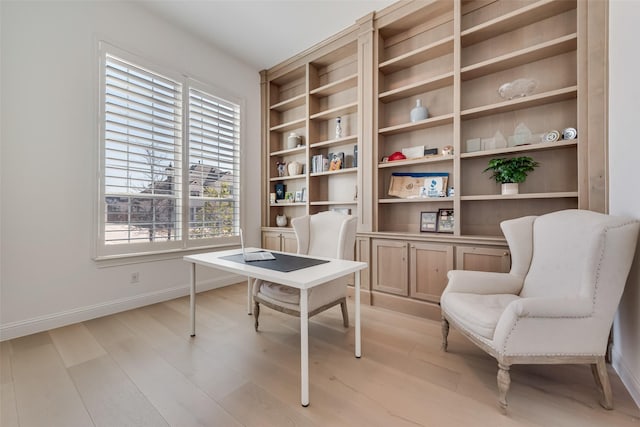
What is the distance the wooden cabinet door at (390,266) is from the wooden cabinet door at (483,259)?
497 millimetres

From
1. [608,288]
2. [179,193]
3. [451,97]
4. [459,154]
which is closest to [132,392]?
[179,193]

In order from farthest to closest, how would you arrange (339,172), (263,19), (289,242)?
1. (289,242)
2. (339,172)
3. (263,19)

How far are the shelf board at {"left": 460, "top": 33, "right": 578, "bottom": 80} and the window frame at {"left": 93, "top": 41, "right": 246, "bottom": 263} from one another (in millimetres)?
2861

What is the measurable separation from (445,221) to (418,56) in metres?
1.71

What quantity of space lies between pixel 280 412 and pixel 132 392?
2.79ft

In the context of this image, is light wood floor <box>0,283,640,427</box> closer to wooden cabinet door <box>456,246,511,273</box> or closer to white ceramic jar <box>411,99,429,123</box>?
wooden cabinet door <box>456,246,511,273</box>

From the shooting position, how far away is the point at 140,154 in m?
2.82

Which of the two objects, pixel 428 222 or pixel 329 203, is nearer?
pixel 428 222

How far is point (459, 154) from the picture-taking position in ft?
8.20

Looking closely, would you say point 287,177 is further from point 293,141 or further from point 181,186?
point 181,186

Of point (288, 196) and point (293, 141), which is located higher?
point (293, 141)

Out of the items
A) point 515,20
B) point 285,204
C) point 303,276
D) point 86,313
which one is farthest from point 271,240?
point 515,20

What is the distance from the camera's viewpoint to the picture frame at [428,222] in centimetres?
279

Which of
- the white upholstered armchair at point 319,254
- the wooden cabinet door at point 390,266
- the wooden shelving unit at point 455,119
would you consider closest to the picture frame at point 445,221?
the wooden shelving unit at point 455,119
